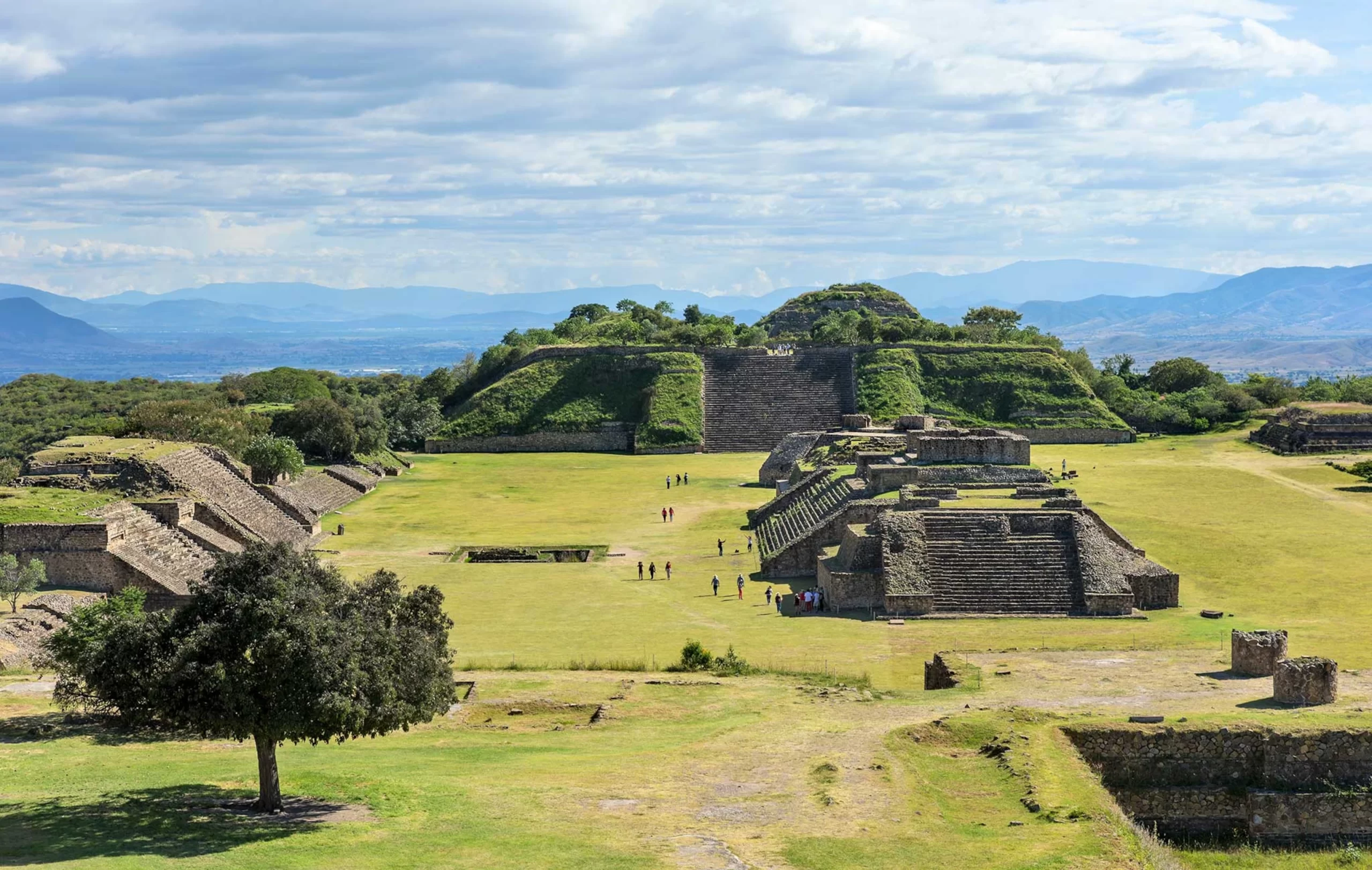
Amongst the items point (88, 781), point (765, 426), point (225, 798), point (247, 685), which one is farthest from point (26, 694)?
point (765, 426)

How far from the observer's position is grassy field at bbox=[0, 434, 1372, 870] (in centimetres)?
1802

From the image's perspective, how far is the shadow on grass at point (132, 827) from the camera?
17.1m

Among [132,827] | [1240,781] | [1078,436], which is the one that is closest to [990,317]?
[1078,436]

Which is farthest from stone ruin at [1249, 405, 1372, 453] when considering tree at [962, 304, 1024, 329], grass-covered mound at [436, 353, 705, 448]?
tree at [962, 304, 1024, 329]

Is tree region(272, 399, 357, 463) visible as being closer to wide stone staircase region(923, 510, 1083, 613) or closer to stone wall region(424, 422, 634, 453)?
stone wall region(424, 422, 634, 453)

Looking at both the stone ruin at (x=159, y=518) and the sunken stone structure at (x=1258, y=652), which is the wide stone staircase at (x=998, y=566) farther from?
the stone ruin at (x=159, y=518)

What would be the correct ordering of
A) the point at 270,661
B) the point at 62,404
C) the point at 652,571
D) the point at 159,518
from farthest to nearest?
1. the point at 62,404
2. the point at 159,518
3. the point at 652,571
4. the point at 270,661

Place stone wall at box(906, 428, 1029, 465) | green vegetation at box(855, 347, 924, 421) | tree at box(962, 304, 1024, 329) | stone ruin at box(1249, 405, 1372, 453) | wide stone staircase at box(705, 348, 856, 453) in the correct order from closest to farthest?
stone wall at box(906, 428, 1029, 465), stone ruin at box(1249, 405, 1372, 453), wide stone staircase at box(705, 348, 856, 453), green vegetation at box(855, 347, 924, 421), tree at box(962, 304, 1024, 329)

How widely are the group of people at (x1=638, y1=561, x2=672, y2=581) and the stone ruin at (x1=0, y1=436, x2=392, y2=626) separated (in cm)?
1107

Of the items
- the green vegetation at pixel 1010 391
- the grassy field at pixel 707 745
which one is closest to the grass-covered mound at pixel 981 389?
the green vegetation at pixel 1010 391

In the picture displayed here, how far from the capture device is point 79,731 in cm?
2383

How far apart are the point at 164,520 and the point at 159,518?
0.16 meters

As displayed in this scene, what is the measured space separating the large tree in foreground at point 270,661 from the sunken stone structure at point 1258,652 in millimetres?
16451

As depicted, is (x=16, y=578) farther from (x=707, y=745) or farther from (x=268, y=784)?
(x=707, y=745)
